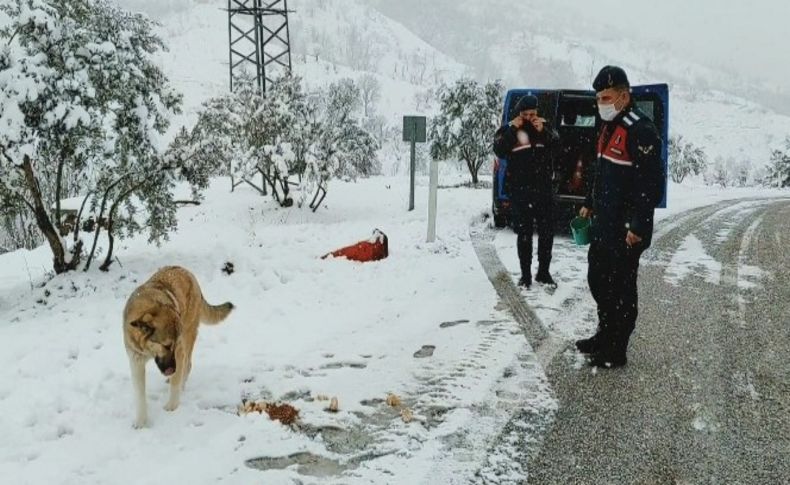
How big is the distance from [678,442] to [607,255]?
1598 millimetres

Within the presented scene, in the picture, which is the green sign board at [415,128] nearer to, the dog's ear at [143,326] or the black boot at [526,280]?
the black boot at [526,280]

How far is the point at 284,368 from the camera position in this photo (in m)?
4.52

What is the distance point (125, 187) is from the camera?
309 inches

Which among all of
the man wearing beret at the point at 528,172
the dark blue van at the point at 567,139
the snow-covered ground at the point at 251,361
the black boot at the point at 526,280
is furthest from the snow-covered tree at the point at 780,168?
the black boot at the point at 526,280

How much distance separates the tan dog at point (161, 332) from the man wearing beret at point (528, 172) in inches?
157

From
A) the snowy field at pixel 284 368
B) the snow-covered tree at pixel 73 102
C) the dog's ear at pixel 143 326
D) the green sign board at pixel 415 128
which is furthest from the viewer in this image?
the green sign board at pixel 415 128

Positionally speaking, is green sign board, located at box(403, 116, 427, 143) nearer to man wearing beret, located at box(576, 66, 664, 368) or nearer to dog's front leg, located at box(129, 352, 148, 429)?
man wearing beret, located at box(576, 66, 664, 368)

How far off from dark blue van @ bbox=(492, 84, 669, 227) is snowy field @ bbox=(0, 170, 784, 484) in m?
1.67

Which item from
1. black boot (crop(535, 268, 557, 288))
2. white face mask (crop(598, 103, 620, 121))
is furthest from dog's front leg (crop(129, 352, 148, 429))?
black boot (crop(535, 268, 557, 288))

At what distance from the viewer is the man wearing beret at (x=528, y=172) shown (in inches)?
257

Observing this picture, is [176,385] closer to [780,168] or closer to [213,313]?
[213,313]

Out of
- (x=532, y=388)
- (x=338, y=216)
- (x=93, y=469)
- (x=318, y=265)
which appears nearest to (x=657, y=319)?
(x=532, y=388)

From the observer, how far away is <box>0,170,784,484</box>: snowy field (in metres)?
3.20

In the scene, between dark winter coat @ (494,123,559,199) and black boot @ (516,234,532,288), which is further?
black boot @ (516,234,532,288)
